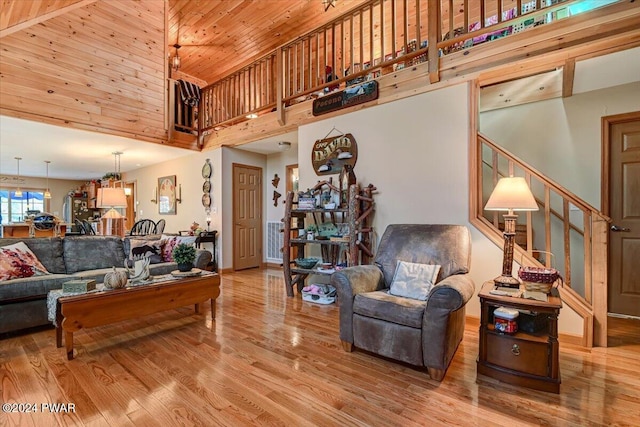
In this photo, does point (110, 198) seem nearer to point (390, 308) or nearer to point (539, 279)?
point (390, 308)

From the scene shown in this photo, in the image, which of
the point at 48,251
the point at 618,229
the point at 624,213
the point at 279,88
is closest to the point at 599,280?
the point at 618,229

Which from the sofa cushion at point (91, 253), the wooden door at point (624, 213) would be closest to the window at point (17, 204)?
the sofa cushion at point (91, 253)

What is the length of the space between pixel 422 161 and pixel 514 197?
4.17 feet

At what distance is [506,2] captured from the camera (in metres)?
4.27

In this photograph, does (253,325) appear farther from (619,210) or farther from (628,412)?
(619,210)

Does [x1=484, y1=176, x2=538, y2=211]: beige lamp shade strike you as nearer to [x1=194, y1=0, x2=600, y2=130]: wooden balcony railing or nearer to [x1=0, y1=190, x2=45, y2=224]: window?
[x1=194, y1=0, x2=600, y2=130]: wooden balcony railing

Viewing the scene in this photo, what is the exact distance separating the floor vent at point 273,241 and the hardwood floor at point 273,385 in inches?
137

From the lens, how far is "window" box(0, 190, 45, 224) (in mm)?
9336

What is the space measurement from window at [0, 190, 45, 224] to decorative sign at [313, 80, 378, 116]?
34.1ft

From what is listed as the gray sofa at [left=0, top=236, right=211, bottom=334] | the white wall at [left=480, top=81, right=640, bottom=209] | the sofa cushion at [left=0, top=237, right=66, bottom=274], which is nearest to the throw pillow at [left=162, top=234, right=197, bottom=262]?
the gray sofa at [left=0, top=236, right=211, bottom=334]

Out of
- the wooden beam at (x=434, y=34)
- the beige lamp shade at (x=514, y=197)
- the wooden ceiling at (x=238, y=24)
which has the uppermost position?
the wooden ceiling at (x=238, y=24)

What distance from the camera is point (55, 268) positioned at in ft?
11.0

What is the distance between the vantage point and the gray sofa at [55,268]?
2682mm

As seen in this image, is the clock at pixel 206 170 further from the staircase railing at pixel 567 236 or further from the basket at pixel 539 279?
the basket at pixel 539 279
